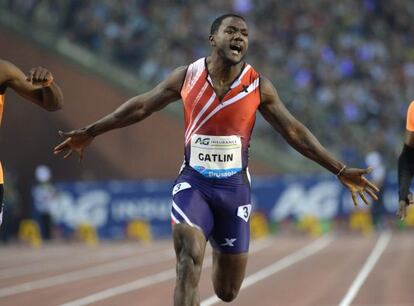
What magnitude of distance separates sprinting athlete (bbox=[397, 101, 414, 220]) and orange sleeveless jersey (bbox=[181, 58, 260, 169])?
133 centimetres

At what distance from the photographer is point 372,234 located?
81.9 feet

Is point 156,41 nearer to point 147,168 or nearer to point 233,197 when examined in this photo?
point 147,168

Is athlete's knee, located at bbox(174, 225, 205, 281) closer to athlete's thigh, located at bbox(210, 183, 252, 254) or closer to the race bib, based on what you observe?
Result: athlete's thigh, located at bbox(210, 183, 252, 254)

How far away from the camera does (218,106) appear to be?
7.53m

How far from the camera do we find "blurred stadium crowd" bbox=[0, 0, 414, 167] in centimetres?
2541

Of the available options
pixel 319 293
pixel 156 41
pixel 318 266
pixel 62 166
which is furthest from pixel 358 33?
pixel 319 293

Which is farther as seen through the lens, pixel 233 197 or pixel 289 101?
pixel 289 101

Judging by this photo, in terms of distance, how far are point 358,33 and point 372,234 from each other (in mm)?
6645

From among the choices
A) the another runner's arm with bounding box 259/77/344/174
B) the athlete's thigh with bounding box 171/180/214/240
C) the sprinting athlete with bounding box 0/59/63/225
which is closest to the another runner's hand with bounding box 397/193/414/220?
the another runner's arm with bounding box 259/77/344/174

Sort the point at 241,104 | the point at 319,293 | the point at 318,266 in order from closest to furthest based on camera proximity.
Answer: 1. the point at 241,104
2. the point at 319,293
3. the point at 318,266

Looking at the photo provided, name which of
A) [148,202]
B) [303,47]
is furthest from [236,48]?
[303,47]

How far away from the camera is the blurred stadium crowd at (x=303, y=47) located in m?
25.4

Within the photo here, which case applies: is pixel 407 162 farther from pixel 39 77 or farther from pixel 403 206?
pixel 39 77

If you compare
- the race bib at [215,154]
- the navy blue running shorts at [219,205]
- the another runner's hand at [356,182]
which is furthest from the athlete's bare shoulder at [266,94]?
the another runner's hand at [356,182]
